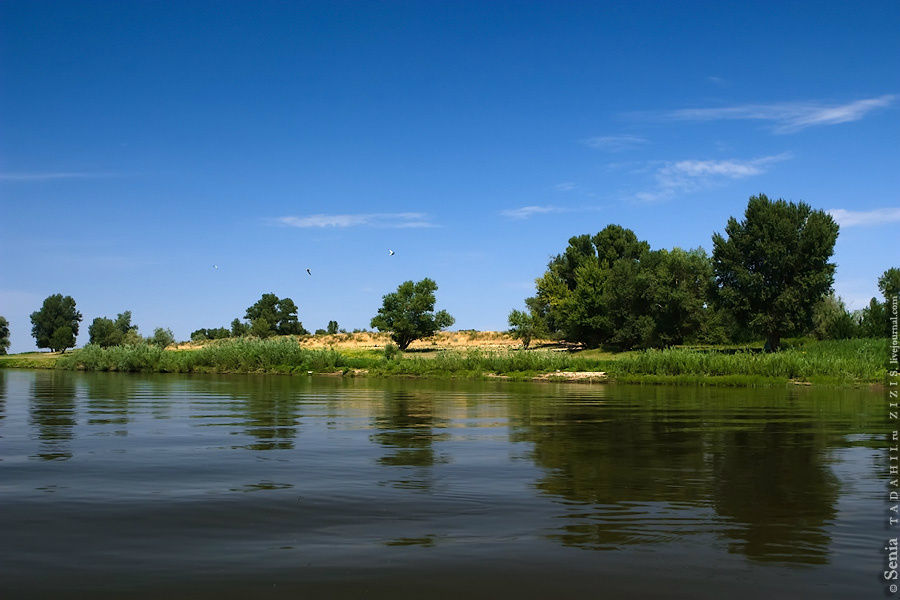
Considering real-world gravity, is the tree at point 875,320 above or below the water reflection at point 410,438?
above

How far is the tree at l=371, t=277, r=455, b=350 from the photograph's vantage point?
336 feet

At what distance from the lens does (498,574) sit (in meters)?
6.65

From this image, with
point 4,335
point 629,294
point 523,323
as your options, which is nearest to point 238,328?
point 4,335

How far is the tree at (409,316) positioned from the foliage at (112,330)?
42829 millimetres

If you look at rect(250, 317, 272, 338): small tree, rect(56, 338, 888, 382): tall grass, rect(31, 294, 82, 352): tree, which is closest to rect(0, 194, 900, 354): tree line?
rect(56, 338, 888, 382): tall grass

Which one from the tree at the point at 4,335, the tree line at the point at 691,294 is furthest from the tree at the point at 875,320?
the tree at the point at 4,335

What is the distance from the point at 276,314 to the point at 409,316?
46.6 meters

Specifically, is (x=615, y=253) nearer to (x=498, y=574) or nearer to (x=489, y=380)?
(x=489, y=380)

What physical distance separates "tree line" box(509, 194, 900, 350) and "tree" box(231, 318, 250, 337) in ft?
206

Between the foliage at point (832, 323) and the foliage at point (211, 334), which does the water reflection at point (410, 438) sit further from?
the foliage at point (211, 334)

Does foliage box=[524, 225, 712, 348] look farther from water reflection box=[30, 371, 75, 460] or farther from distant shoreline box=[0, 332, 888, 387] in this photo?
water reflection box=[30, 371, 75, 460]

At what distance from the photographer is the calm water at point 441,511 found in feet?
21.3

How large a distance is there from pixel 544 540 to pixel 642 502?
2588mm

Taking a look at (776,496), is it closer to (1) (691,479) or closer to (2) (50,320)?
(1) (691,479)
